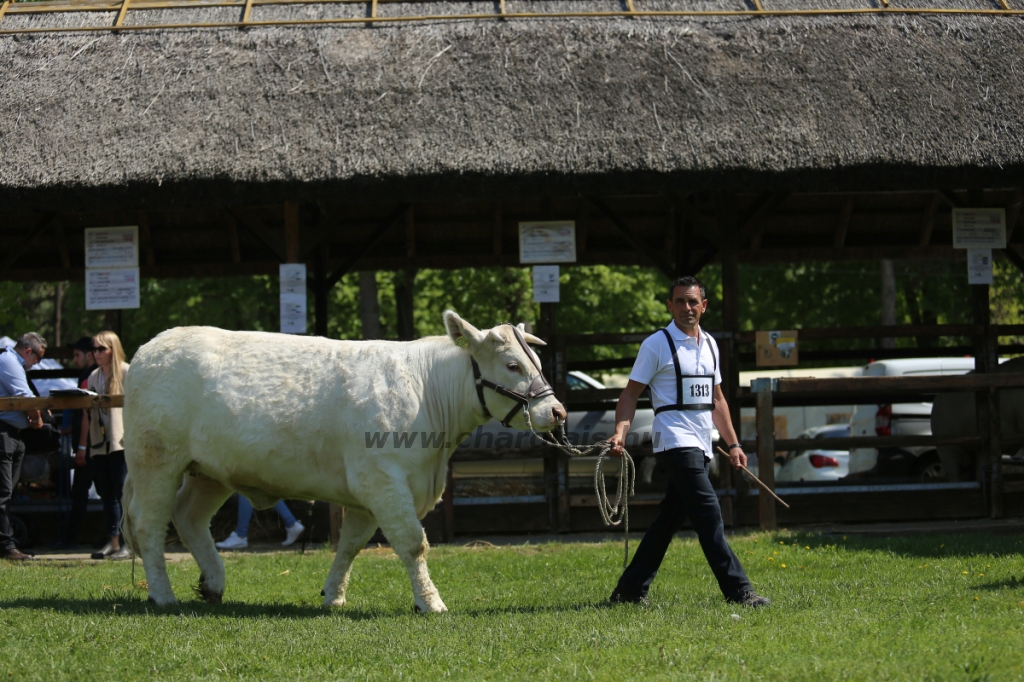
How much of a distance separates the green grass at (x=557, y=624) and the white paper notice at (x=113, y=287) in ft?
10.0

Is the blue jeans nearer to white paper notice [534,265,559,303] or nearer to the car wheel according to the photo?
white paper notice [534,265,559,303]

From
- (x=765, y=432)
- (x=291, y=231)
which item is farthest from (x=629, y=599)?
(x=291, y=231)

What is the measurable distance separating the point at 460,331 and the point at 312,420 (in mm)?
1115

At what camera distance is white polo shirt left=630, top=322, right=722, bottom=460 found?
631 centimetres

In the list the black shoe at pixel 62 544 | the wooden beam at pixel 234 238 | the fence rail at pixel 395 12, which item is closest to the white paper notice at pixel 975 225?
the fence rail at pixel 395 12

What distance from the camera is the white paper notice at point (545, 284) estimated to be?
10.7m

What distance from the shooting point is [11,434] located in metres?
9.77

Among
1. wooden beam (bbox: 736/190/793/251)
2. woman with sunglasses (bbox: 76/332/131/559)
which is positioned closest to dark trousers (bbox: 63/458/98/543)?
woman with sunglasses (bbox: 76/332/131/559)

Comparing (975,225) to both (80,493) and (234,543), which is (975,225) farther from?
(80,493)

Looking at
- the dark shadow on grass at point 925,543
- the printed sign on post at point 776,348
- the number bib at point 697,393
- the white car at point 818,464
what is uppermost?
the printed sign on post at point 776,348

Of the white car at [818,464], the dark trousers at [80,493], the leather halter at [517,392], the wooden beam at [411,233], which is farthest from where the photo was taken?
the white car at [818,464]

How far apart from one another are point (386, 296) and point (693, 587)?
15.6 metres

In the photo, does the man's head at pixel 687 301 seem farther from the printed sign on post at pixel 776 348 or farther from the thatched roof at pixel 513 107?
the printed sign on post at pixel 776 348

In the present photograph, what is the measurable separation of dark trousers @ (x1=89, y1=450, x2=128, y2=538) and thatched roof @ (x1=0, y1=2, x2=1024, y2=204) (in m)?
2.48
